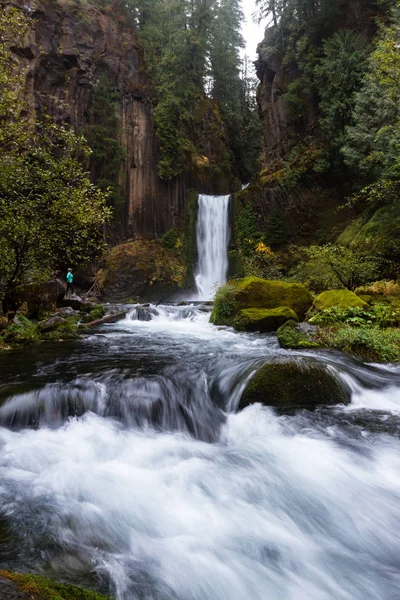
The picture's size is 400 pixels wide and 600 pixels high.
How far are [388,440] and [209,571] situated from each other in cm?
295

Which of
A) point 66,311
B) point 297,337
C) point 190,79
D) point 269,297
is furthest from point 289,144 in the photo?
point 297,337

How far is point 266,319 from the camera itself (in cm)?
1146

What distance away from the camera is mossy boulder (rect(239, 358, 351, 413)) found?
5.47 meters

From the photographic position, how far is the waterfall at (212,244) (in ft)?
87.0

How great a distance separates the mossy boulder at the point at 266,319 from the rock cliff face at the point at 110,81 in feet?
65.1

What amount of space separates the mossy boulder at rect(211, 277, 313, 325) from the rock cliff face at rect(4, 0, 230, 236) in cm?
1860

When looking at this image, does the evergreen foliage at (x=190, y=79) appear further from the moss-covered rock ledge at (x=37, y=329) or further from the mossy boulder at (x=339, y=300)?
the mossy boulder at (x=339, y=300)

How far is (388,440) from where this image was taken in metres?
4.47

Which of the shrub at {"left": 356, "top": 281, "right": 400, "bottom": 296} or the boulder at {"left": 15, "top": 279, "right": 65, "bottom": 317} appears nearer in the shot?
the shrub at {"left": 356, "top": 281, "right": 400, "bottom": 296}

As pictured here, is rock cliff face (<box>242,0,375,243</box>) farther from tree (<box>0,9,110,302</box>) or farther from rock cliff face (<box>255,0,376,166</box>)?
tree (<box>0,9,110,302</box>)

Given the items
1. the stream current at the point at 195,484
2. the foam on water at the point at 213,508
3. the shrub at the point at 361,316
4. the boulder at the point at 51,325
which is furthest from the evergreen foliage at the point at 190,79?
the foam on water at the point at 213,508

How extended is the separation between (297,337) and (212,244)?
1938cm

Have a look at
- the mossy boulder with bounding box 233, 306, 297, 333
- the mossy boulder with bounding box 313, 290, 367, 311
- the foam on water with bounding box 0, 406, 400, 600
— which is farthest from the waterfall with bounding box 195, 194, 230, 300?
the foam on water with bounding box 0, 406, 400, 600

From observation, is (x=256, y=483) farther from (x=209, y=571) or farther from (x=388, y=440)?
(x=388, y=440)
